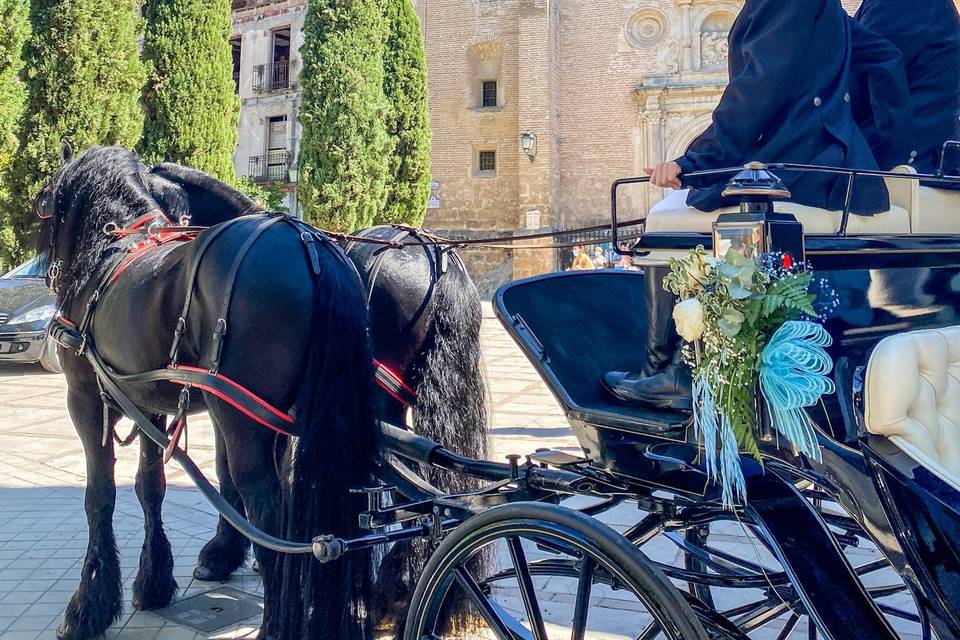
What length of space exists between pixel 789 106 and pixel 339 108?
46.7 ft

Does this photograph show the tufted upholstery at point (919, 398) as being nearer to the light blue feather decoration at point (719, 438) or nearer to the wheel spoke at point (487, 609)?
the light blue feather decoration at point (719, 438)

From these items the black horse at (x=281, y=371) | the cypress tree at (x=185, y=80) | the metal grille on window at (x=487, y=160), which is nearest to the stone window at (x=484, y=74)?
the metal grille on window at (x=487, y=160)

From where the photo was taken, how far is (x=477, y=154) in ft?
72.0

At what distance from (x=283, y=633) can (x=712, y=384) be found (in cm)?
151

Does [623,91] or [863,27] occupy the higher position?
[623,91]

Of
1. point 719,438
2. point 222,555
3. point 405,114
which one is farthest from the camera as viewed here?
point 405,114

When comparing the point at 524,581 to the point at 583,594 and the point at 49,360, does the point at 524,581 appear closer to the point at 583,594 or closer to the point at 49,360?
the point at 583,594

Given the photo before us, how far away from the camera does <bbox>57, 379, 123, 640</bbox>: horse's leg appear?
296 cm

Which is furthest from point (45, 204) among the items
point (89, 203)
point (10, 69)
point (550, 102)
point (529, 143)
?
point (550, 102)

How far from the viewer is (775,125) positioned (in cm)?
221

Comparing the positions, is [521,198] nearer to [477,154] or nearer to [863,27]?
[477,154]

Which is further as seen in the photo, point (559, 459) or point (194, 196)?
point (194, 196)

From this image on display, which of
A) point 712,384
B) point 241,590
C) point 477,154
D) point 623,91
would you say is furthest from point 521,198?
point 712,384

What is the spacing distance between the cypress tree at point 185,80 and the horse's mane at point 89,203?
958 centimetres
